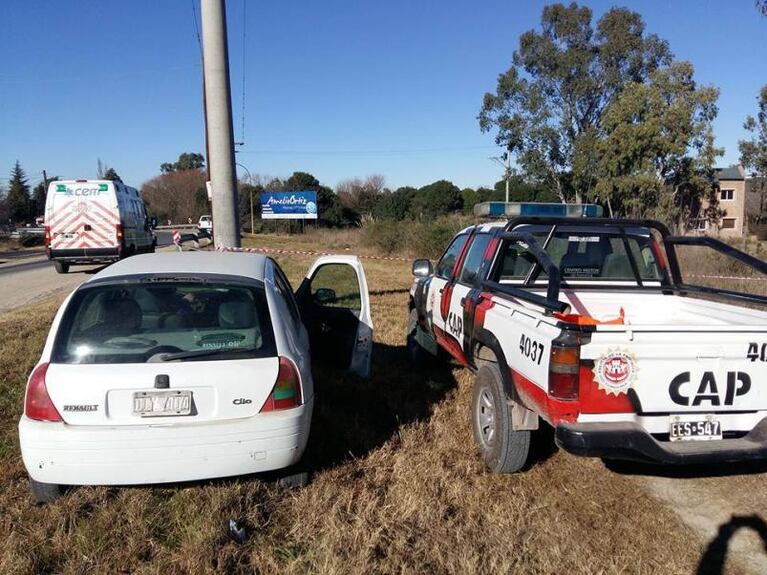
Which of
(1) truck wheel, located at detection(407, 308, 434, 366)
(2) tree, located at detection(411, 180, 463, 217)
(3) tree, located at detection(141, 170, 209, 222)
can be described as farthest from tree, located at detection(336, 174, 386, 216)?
(1) truck wheel, located at detection(407, 308, 434, 366)

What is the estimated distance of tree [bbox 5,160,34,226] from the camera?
221 feet

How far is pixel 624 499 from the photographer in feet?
12.2

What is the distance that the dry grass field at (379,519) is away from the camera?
2.99m

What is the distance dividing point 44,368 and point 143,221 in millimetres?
20188

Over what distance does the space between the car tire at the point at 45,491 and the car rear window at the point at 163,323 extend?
0.79 m

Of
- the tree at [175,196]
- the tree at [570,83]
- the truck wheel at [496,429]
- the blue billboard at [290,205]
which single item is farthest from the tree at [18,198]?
the truck wheel at [496,429]

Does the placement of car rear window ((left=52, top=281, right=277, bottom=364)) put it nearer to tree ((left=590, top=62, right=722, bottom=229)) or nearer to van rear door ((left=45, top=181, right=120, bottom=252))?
van rear door ((left=45, top=181, right=120, bottom=252))

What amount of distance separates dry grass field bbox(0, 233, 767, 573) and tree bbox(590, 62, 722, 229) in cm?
3063

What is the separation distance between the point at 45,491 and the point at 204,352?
49.8 inches

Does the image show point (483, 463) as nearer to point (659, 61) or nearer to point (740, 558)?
point (740, 558)

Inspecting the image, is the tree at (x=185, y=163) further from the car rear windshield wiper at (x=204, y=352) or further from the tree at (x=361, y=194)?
the car rear windshield wiper at (x=204, y=352)

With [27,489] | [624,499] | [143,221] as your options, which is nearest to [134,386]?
[27,489]

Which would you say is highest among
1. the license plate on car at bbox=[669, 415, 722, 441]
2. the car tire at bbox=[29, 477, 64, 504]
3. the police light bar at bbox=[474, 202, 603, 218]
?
the police light bar at bbox=[474, 202, 603, 218]

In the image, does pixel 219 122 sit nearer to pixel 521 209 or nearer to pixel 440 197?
pixel 521 209
